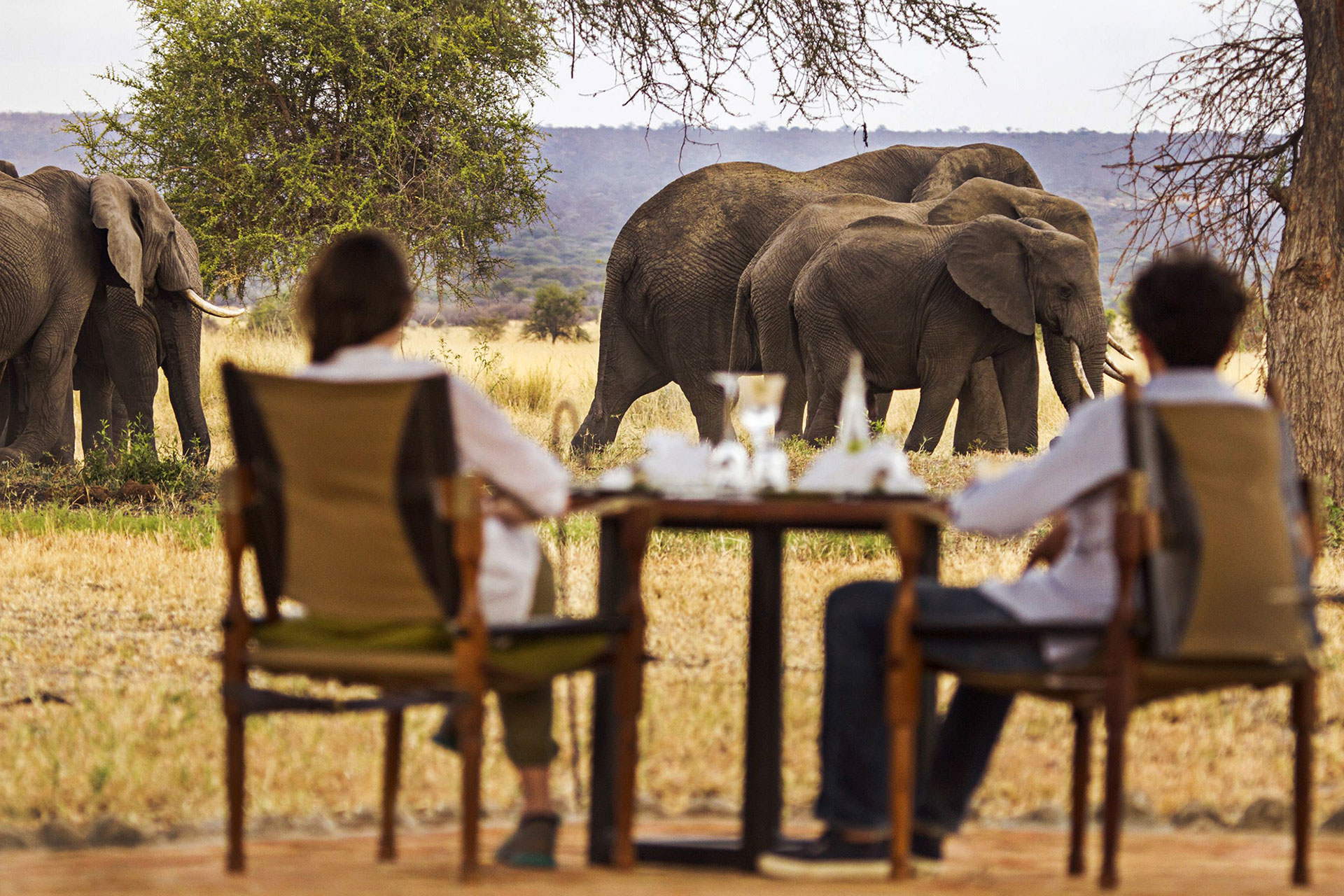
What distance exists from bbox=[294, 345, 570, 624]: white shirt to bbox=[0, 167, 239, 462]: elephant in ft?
29.3

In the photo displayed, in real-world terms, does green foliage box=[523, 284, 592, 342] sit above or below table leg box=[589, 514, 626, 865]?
above

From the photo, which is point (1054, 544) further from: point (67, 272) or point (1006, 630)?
point (67, 272)

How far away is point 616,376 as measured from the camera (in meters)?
15.9

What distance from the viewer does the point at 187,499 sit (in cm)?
1097

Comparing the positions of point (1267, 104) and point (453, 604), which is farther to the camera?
point (1267, 104)

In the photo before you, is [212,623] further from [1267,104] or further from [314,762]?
[1267,104]

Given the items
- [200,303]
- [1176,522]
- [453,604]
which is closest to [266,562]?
[453,604]

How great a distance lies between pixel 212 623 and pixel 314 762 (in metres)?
2.58

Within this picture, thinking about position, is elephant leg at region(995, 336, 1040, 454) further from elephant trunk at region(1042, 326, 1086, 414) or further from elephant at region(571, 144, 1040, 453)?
elephant at region(571, 144, 1040, 453)

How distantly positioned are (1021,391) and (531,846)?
34.1ft

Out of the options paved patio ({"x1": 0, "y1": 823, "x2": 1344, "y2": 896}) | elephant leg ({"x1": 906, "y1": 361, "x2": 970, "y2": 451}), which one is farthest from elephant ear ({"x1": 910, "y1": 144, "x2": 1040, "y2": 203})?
paved patio ({"x1": 0, "y1": 823, "x2": 1344, "y2": 896})

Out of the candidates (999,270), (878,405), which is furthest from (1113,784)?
(878,405)

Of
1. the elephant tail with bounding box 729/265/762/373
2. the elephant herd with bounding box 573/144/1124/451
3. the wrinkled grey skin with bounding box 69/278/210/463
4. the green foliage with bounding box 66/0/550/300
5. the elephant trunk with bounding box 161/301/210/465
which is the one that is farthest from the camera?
the green foliage with bounding box 66/0/550/300

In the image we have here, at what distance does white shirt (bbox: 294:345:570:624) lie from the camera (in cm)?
324
